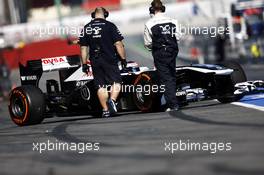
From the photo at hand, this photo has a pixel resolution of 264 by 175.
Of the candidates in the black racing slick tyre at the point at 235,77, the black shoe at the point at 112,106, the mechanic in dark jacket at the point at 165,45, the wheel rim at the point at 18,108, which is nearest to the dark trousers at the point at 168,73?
the mechanic in dark jacket at the point at 165,45

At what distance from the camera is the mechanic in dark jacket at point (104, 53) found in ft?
38.1

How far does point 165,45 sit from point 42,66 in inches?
88.6

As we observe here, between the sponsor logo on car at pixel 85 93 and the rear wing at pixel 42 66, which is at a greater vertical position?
the rear wing at pixel 42 66

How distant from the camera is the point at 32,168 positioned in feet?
22.8

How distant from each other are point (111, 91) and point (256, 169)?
20.1 feet

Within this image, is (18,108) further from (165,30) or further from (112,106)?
(165,30)

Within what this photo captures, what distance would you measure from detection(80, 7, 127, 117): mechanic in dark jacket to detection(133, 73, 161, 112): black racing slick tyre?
0.98 feet

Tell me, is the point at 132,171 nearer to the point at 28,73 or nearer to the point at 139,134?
the point at 139,134

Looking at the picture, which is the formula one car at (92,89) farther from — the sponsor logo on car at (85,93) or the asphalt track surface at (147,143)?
the asphalt track surface at (147,143)

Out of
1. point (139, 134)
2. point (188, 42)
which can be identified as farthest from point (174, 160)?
point (188, 42)

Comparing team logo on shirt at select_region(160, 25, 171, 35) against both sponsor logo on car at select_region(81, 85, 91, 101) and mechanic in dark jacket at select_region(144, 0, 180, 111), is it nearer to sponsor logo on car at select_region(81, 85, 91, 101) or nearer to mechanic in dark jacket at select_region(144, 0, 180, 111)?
mechanic in dark jacket at select_region(144, 0, 180, 111)

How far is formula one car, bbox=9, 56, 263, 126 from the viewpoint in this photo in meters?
11.8

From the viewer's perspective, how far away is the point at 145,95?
11.8 meters

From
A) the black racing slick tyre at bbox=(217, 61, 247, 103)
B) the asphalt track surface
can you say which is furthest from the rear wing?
the black racing slick tyre at bbox=(217, 61, 247, 103)
